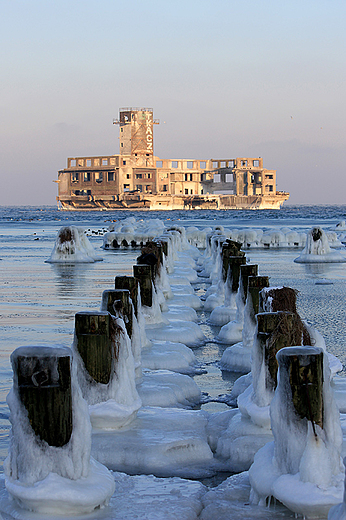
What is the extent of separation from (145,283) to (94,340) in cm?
413

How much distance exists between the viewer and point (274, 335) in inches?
206

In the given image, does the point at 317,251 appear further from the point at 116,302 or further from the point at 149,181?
the point at 149,181

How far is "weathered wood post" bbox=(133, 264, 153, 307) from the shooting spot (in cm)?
907

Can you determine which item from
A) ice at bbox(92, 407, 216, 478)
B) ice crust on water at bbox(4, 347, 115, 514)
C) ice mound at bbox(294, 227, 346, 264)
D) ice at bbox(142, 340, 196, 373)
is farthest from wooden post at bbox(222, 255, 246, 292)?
ice mound at bbox(294, 227, 346, 264)

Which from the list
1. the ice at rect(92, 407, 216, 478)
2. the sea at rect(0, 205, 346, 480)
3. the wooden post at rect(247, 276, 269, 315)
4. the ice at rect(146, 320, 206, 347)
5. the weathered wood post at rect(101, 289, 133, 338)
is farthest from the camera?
the ice at rect(146, 320, 206, 347)

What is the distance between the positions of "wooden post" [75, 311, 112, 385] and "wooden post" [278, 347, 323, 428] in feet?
5.45

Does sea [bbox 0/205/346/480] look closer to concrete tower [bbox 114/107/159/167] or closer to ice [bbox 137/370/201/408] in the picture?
ice [bbox 137/370/201/408]

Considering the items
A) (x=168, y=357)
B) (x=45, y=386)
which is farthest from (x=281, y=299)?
(x=45, y=386)

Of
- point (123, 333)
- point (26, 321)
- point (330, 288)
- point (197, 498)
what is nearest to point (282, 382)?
point (197, 498)

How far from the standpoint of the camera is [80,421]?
377cm

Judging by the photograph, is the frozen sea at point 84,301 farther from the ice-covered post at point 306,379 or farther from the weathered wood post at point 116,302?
the ice-covered post at point 306,379

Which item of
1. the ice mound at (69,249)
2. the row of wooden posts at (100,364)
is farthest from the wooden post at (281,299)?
the ice mound at (69,249)

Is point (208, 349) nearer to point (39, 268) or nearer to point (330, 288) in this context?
point (330, 288)

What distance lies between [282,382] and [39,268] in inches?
628
